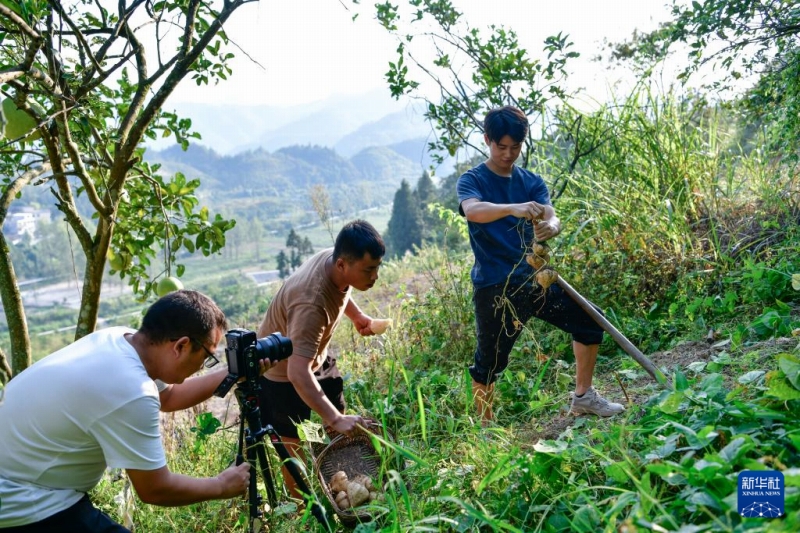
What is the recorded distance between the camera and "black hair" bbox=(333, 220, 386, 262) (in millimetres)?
2488

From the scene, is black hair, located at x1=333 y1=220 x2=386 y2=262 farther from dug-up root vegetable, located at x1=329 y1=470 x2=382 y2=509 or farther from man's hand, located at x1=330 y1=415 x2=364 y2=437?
dug-up root vegetable, located at x1=329 y1=470 x2=382 y2=509

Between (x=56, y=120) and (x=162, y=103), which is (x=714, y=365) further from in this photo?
(x=56, y=120)

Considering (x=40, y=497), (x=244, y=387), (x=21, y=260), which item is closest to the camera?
(x=40, y=497)

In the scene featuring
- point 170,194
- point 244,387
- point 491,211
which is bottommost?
point 244,387

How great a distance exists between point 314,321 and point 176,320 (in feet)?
2.03

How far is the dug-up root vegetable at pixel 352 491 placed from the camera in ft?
7.45

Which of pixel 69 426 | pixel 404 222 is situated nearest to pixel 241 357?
pixel 69 426

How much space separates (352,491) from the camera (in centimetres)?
228

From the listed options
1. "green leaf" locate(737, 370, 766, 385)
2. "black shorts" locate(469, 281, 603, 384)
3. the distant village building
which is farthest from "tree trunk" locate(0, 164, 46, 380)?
the distant village building

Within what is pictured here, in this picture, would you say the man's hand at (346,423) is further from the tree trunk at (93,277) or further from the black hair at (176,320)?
the tree trunk at (93,277)

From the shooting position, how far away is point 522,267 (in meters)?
2.73

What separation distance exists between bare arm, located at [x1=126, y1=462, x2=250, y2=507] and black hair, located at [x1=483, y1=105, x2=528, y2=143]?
174cm

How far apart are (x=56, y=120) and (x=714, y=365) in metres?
2.74

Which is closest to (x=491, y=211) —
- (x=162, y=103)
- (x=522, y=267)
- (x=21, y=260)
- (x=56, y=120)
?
(x=522, y=267)
